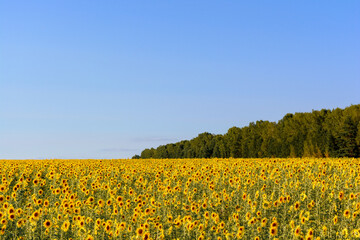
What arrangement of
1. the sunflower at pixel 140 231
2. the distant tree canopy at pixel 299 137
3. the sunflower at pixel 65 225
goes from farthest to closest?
the distant tree canopy at pixel 299 137 < the sunflower at pixel 65 225 < the sunflower at pixel 140 231

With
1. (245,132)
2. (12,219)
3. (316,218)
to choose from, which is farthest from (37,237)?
(245,132)

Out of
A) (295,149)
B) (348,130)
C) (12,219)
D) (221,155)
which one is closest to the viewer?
(12,219)

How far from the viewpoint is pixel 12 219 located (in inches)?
296

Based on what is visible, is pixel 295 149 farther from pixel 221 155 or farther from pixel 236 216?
pixel 236 216

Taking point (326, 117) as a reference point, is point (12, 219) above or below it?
below

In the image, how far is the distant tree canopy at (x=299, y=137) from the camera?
4644 cm

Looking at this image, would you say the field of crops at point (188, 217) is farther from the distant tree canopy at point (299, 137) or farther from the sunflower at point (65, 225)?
the distant tree canopy at point (299, 137)

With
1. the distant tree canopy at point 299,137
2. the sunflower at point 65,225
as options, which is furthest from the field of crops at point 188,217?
the distant tree canopy at point 299,137

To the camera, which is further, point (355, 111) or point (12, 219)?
point (355, 111)

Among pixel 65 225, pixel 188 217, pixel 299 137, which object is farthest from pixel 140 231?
pixel 299 137

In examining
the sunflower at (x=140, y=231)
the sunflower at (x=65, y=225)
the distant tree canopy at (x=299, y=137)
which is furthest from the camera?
the distant tree canopy at (x=299, y=137)

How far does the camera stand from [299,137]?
50.8 metres

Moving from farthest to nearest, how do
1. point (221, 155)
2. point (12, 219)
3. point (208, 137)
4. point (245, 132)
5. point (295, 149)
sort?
point (208, 137)
point (221, 155)
point (245, 132)
point (295, 149)
point (12, 219)

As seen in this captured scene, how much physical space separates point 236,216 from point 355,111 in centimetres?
4585
